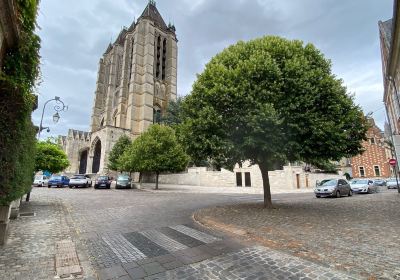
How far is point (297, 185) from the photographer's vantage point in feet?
107

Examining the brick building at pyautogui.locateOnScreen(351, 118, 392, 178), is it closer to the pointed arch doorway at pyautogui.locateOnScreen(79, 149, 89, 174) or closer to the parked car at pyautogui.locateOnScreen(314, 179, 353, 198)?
the parked car at pyautogui.locateOnScreen(314, 179, 353, 198)

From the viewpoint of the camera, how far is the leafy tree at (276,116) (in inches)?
360

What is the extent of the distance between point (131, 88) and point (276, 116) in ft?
150

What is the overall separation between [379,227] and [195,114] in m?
7.60

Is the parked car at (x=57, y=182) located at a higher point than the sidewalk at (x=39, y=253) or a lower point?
higher

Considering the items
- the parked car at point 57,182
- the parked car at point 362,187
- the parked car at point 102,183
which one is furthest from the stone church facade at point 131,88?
the parked car at point 362,187

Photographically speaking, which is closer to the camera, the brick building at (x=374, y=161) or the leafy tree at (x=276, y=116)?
the leafy tree at (x=276, y=116)

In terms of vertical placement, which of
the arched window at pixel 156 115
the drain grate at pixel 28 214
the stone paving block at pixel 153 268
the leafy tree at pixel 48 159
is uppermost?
the arched window at pixel 156 115

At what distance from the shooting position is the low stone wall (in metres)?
31.7

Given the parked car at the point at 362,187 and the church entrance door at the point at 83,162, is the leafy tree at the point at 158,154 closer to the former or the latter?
the parked car at the point at 362,187

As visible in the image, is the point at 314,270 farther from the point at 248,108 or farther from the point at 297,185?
the point at 297,185

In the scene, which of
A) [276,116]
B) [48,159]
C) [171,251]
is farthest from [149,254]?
[48,159]

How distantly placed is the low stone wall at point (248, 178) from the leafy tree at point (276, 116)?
2206cm

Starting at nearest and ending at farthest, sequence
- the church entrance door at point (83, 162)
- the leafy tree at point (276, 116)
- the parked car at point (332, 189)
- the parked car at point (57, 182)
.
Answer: the leafy tree at point (276, 116), the parked car at point (332, 189), the parked car at point (57, 182), the church entrance door at point (83, 162)
